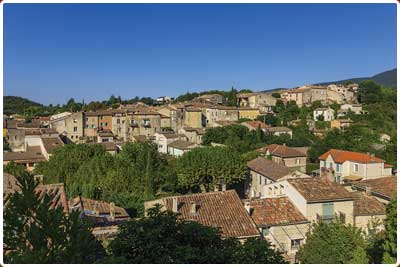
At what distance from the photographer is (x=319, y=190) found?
12547 millimetres

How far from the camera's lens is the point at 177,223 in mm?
5211

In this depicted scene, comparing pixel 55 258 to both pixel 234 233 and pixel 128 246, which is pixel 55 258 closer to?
pixel 128 246

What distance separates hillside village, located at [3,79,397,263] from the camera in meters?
11.4

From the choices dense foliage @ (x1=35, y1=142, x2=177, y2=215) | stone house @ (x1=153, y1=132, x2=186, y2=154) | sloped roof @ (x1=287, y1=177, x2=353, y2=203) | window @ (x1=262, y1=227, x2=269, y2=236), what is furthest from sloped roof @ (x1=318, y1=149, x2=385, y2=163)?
stone house @ (x1=153, y1=132, x2=186, y2=154)

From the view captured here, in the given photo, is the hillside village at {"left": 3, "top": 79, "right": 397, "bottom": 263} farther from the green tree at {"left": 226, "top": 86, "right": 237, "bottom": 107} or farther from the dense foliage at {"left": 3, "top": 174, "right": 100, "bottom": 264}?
the green tree at {"left": 226, "top": 86, "right": 237, "bottom": 107}

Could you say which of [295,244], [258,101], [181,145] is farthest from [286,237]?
[258,101]

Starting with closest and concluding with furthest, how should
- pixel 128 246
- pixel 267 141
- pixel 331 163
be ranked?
pixel 128 246, pixel 331 163, pixel 267 141

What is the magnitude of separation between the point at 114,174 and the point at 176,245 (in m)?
14.4

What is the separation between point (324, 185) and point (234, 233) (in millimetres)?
4623

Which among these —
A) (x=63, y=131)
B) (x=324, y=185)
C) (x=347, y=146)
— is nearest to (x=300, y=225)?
(x=324, y=185)

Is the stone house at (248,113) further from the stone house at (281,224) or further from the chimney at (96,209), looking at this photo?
the chimney at (96,209)

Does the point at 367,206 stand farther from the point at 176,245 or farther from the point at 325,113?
the point at 325,113

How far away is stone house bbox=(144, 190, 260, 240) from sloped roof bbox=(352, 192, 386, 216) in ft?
14.1

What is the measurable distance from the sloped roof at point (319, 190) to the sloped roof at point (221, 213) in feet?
7.83
